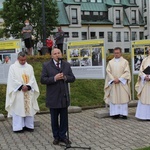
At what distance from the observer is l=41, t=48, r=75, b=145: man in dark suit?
21.7ft

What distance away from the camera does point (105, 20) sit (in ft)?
195

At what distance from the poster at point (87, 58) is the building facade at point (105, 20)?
4494cm

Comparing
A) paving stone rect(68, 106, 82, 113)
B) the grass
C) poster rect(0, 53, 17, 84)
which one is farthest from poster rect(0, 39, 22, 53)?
paving stone rect(68, 106, 82, 113)

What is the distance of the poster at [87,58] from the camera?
397 inches

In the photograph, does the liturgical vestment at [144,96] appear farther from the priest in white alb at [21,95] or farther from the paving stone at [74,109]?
the priest in white alb at [21,95]

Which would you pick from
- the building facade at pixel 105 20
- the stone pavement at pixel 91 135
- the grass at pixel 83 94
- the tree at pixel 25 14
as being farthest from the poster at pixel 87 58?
the building facade at pixel 105 20

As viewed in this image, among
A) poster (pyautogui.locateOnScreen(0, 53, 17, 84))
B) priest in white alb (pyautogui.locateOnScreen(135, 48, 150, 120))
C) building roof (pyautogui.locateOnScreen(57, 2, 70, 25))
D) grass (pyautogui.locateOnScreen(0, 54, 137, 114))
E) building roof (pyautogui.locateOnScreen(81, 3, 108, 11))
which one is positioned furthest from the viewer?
building roof (pyautogui.locateOnScreen(81, 3, 108, 11))

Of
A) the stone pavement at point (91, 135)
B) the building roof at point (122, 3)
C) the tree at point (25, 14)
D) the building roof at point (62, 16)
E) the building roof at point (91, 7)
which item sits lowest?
the stone pavement at point (91, 135)

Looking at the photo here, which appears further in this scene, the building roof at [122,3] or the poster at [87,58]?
the building roof at [122,3]

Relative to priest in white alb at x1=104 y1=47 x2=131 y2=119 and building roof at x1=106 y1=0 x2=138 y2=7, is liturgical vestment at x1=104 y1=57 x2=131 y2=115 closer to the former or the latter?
priest in white alb at x1=104 y1=47 x2=131 y2=119

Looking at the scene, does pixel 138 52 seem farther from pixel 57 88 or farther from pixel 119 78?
pixel 57 88

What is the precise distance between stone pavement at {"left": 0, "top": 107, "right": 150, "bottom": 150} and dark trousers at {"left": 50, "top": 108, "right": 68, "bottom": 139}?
0.97ft

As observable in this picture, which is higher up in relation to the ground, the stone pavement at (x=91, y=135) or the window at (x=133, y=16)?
the window at (x=133, y=16)

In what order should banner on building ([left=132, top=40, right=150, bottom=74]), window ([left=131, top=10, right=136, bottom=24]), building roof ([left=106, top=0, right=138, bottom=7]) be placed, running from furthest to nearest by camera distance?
window ([left=131, top=10, right=136, bottom=24]) < building roof ([left=106, top=0, right=138, bottom=7]) < banner on building ([left=132, top=40, right=150, bottom=74])
